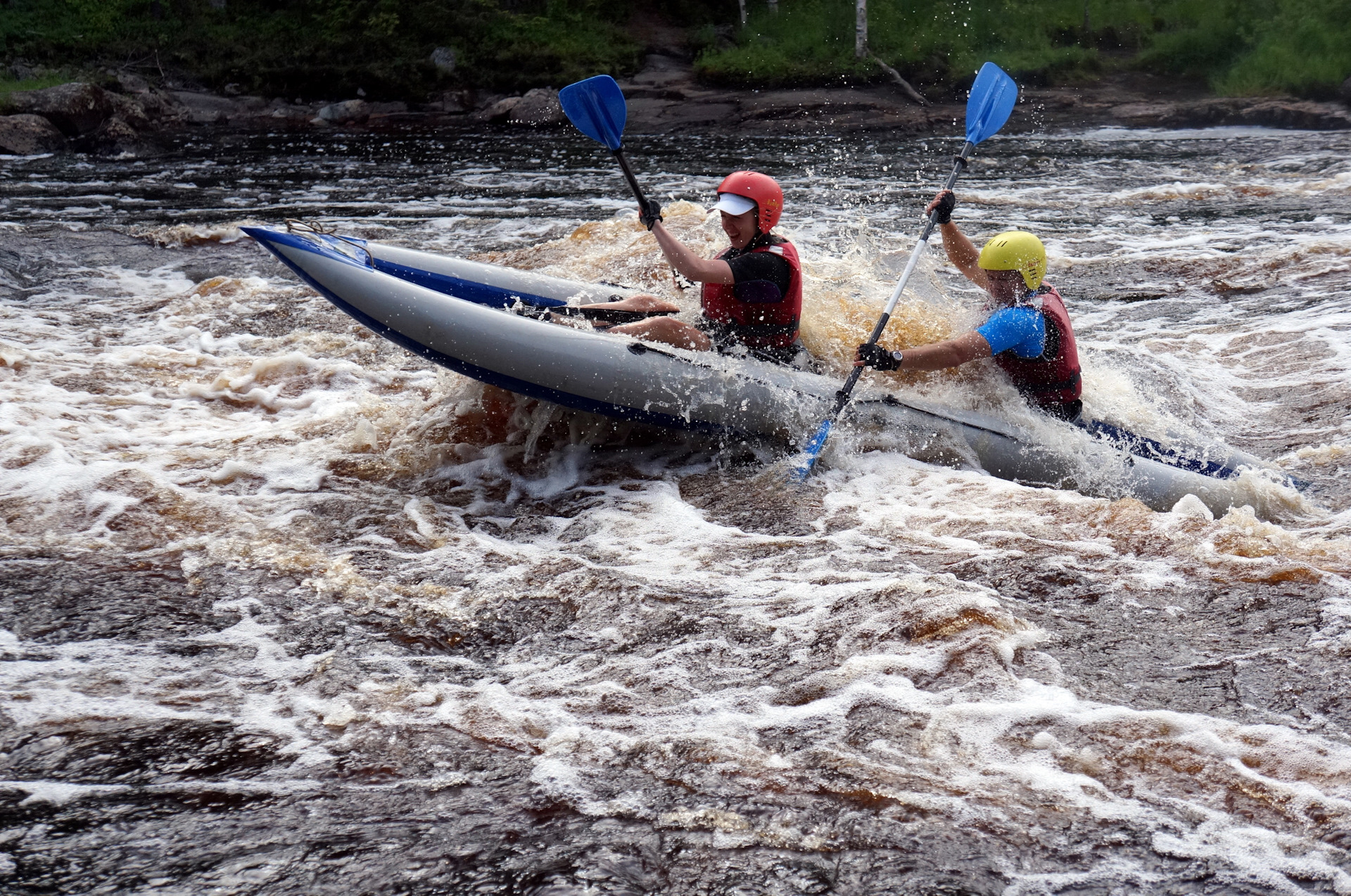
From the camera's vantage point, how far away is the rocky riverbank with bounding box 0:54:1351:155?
18.0 meters

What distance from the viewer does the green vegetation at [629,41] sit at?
21.8 m

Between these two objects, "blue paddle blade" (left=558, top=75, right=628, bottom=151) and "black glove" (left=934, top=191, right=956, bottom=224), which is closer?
"blue paddle blade" (left=558, top=75, right=628, bottom=151)

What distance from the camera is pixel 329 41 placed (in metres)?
22.7

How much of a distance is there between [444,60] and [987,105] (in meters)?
18.5

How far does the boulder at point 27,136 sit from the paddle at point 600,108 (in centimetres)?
1471

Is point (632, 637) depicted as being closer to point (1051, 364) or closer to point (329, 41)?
point (1051, 364)

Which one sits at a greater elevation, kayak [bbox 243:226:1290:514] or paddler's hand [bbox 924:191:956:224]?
paddler's hand [bbox 924:191:956:224]

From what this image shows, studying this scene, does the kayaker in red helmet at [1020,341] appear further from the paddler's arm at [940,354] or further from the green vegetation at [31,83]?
the green vegetation at [31,83]

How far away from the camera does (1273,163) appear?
14.3 metres

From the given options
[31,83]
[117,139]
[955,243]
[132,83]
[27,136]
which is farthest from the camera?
[132,83]

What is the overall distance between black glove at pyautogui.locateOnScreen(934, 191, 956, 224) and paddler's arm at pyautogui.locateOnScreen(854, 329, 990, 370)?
34.6 inches

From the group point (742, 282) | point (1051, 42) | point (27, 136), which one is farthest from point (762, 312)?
point (1051, 42)

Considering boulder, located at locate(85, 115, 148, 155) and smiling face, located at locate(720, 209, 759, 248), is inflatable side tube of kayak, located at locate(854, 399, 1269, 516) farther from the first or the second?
boulder, located at locate(85, 115, 148, 155)

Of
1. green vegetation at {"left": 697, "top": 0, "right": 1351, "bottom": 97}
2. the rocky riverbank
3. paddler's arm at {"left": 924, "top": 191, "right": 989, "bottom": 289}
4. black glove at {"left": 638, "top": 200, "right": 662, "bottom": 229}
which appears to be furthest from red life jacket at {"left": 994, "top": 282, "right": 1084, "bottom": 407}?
green vegetation at {"left": 697, "top": 0, "right": 1351, "bottom": 97}
